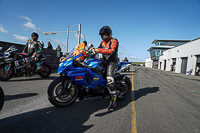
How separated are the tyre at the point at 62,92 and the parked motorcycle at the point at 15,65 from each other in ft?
13.4

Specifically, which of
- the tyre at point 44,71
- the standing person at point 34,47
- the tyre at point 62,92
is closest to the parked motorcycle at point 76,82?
the tyre at point 62,92

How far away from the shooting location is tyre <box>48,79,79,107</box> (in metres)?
2.56

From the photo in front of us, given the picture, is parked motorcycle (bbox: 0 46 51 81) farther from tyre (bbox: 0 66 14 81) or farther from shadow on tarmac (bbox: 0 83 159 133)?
shadow on tarmac (bbox: 0 83 159 133)

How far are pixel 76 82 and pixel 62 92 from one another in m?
0.39

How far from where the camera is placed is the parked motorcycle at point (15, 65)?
509 cm

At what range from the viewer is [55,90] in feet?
8.59

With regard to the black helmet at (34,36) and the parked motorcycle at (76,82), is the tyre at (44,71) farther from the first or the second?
Result: the parked motorcycle at (76,82)

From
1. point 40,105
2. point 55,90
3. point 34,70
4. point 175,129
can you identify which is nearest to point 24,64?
point 34,70

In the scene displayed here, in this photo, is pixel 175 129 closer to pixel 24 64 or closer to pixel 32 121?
pixel 32 121

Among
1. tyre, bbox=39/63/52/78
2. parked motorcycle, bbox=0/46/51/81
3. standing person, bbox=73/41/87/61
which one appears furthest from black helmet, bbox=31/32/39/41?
standing person, bbox=73/41/87/61

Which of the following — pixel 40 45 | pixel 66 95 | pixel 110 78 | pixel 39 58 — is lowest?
pixel 66 95

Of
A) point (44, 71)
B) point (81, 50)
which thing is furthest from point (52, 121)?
point (44, 71)

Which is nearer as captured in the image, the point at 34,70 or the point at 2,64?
the point at 2,64

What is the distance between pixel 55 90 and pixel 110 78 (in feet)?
4.54
